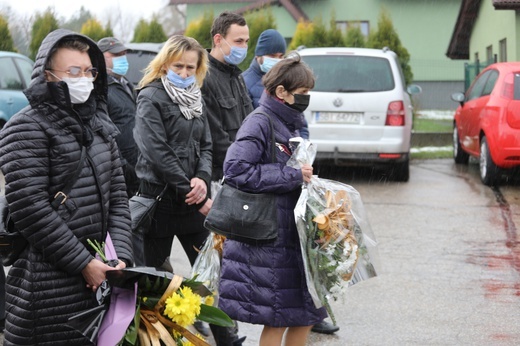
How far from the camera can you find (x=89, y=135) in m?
3.54

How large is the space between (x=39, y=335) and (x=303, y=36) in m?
19.4

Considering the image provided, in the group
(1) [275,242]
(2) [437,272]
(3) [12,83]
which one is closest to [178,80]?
(1) [275,242]

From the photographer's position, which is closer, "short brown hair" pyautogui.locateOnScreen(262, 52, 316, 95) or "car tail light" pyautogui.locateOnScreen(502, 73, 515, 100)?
"short brown hair" pyautogui.locateOnScreen(262, 52, 316, 95)

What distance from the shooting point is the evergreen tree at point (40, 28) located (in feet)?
73.9

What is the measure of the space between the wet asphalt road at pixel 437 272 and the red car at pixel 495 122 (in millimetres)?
406

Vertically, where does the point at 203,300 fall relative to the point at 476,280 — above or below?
above

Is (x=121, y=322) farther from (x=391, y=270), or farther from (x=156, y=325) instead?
(x=391, y=270)

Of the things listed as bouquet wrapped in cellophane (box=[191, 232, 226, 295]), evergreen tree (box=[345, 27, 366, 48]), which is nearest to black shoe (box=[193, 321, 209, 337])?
bouquet wrapped in cellophane (box=[191, 232, 226, 295])

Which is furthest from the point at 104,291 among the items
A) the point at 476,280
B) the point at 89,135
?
the point at 476,280

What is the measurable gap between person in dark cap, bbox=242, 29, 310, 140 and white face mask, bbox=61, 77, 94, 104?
3081mm

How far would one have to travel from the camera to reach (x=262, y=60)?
6773 mm

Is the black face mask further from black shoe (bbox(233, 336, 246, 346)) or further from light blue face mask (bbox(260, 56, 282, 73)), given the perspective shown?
light blue face mask (bbox(260, 56, 282, 73))

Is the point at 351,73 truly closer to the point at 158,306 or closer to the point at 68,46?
the point at 68,46

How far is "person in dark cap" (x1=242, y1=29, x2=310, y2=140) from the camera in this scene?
21.7ft
